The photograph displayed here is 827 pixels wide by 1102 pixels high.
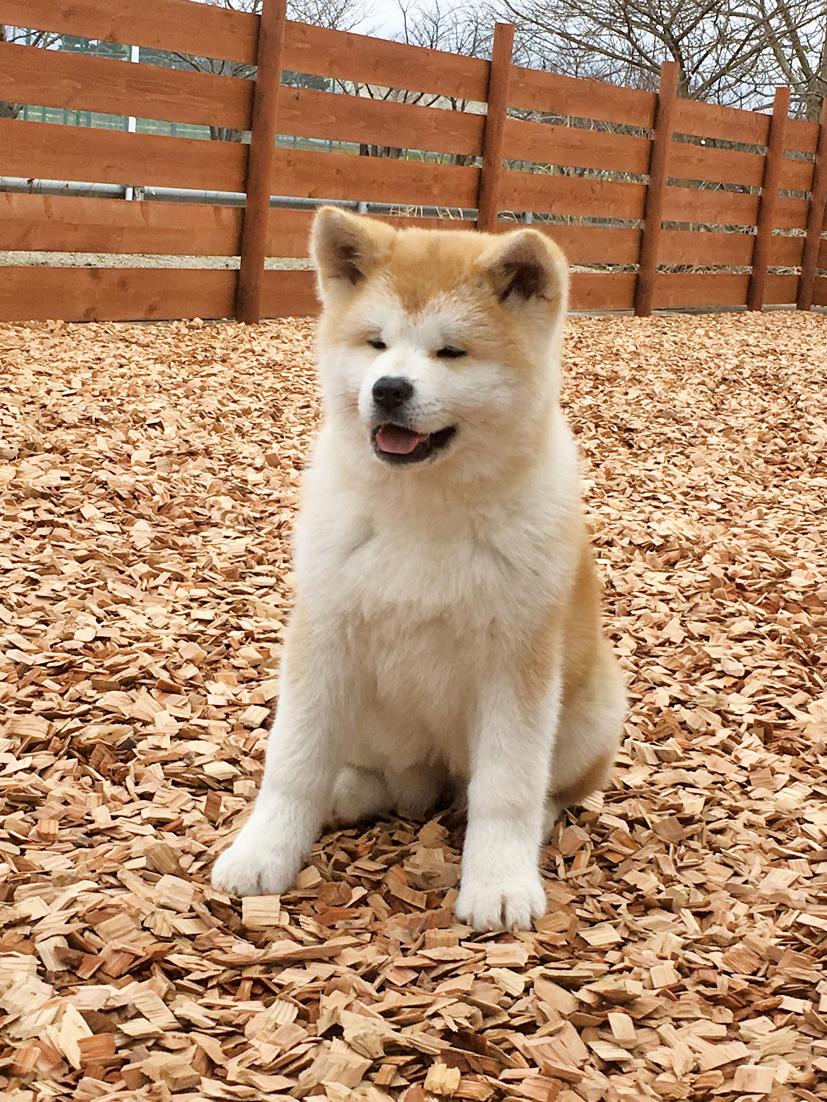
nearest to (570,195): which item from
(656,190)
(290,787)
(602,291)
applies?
(602,291)

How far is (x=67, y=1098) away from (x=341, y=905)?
647mm

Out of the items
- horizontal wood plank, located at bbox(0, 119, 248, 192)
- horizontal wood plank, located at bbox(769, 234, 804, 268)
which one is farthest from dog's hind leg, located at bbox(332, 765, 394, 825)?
horizontal wood plank, located at bbox(769, 234, 804, 268)

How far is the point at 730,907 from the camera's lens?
2203mm

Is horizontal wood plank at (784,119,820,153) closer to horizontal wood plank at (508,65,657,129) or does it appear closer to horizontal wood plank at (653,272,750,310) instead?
horizontal wood plank at (653,272,750,310)

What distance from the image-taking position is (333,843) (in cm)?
232

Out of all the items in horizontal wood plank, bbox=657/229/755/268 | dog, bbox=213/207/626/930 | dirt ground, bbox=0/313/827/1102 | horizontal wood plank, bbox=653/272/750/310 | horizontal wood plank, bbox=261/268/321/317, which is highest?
horizontal wood plank, bbox=657/229/755/268

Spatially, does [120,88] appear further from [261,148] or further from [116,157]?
[261,148]

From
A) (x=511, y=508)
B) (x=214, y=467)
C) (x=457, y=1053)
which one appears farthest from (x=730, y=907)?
(x=214, y=467)

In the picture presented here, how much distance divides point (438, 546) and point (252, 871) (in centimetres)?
70

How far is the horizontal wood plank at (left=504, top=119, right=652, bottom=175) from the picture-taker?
875 centimetres

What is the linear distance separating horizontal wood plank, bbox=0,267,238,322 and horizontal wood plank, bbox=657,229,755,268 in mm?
4706

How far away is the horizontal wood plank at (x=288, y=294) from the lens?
24.6ft

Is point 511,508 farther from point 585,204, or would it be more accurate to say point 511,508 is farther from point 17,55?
point 585,204

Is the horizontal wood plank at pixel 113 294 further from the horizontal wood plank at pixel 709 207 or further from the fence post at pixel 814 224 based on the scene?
the fence post at pixel 814 224
